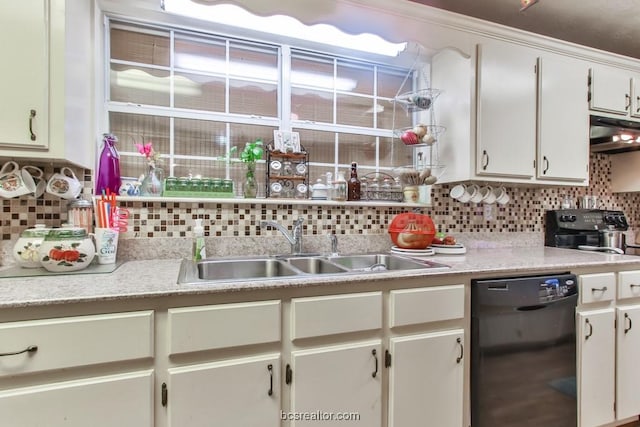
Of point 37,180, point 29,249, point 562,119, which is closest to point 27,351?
point 29,249

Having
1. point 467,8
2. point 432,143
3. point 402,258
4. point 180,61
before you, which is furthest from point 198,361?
point 467,8

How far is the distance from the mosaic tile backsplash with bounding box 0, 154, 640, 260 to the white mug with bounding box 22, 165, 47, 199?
3cm

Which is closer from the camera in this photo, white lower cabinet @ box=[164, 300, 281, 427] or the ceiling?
white lower cabinet @ box=[164, 300, 281, 427]

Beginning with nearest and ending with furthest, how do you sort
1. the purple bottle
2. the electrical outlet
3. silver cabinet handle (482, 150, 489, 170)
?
the purple bottle → silver cabinet handle (482, 150, 489, 170) → the electrical outlet

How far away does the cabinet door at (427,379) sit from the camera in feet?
4.32

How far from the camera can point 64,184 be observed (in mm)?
1422

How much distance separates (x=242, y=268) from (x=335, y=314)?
62cm

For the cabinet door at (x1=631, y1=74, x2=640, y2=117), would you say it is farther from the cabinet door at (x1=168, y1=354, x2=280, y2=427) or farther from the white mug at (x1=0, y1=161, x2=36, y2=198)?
the white mug at (x1=0, y1=161, x2=36, y2=198)

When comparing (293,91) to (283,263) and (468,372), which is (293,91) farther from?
(468,372)

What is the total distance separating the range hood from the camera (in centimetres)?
220

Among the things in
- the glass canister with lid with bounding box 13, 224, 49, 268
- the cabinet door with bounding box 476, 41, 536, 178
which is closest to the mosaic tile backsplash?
the glass canister with lid with bounding box 13, 224, 49, 268

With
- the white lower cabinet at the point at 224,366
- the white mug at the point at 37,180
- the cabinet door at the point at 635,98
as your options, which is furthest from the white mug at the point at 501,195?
the white mug at the point at 37,180

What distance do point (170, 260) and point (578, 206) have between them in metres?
2.89

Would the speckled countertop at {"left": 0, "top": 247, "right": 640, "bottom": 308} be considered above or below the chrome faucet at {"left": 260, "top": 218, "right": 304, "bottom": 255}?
below
